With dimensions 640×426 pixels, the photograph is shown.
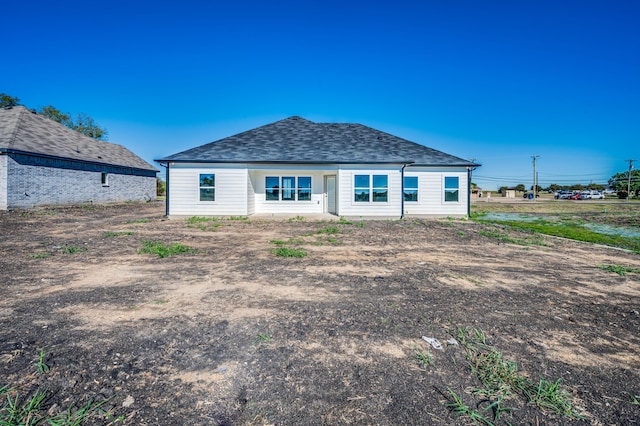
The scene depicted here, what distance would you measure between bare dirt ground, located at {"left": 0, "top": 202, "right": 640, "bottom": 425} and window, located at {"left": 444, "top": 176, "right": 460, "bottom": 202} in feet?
38.4

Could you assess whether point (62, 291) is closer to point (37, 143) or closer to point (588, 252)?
point (588, 252)

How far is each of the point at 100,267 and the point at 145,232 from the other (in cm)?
527

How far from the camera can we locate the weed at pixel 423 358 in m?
2.87

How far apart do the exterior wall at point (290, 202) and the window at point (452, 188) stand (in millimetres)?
6760

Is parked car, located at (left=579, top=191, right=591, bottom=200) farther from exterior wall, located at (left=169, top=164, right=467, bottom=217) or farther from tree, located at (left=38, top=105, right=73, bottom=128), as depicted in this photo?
tree, located at (left=38, top=105, right=73, bottom=128)

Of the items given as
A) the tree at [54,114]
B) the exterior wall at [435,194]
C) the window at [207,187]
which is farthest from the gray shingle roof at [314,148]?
the tree at [54,114]

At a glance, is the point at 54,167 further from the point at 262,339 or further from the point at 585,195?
the point at 585,195

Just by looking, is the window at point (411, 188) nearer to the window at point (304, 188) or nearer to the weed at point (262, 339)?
the window at point (304, 188)

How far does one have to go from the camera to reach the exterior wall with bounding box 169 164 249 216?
16.9 m

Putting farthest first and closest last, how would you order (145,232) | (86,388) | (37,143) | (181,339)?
(37,143), (145,232), (181,339), (86,388)

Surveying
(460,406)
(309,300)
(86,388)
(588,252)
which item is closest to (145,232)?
(309,300)

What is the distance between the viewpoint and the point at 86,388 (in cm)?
246

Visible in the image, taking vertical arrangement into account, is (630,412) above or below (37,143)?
below

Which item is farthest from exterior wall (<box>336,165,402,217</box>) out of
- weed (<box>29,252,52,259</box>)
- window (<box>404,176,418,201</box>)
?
weed (<box>29,252,52,259</box>)
